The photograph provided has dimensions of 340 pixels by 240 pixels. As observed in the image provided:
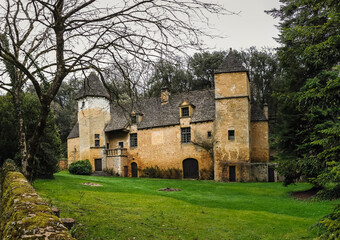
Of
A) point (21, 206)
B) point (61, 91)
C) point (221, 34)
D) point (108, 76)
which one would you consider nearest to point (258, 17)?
point (221, 34)

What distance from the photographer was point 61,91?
2092 inches

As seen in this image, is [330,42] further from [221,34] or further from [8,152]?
[8,152]

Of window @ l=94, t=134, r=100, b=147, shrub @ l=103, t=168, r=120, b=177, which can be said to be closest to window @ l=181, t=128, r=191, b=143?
shrub @ l=103, t=168, r=120, b=177

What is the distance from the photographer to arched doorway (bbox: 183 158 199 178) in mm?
28386

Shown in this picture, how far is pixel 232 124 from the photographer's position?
86.8ft

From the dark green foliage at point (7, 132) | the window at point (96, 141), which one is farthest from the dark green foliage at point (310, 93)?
the window at point (96, 141)

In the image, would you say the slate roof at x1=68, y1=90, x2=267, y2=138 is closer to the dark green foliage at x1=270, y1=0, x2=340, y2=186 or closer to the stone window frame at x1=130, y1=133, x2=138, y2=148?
the stone window frame at x1=130, y1=133, x2=138, y2=148

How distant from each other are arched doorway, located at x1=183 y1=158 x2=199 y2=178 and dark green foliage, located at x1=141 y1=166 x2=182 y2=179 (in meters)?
0.64

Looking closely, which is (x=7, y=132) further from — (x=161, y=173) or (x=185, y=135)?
(x=185, y=135)

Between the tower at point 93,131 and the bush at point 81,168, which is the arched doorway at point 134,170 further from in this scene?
the bush at point 81,168

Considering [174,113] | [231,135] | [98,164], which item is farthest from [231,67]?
[98,164]

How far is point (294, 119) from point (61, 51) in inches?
623

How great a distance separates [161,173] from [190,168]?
3.43 metres

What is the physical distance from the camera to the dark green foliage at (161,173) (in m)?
29.1
